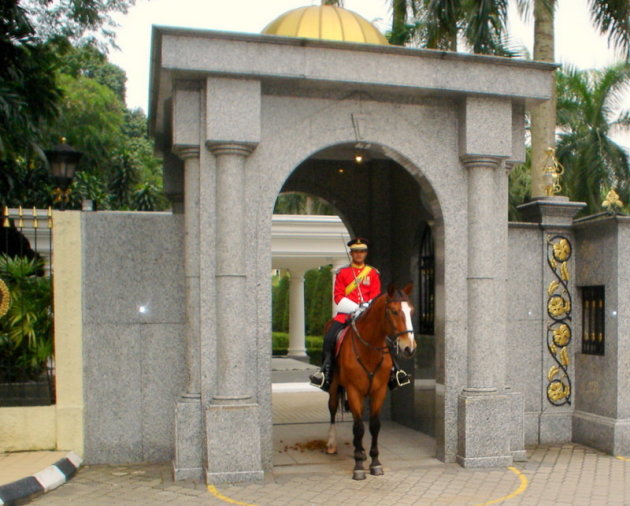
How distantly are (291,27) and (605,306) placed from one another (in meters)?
5.27

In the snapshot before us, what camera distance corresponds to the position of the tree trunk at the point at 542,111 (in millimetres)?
14047

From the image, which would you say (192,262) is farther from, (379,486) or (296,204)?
(296,204)

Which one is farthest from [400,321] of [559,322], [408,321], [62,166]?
[62,166]

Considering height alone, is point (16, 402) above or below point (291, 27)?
below

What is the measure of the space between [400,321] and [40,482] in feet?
12.4

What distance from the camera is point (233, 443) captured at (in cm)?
685

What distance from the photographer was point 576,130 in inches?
891

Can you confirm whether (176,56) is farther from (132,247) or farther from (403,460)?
(403,460)

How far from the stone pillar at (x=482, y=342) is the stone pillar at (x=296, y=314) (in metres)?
15.8

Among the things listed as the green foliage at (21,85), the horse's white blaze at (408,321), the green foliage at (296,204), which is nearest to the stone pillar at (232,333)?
the horse's white blaze at (408,321)

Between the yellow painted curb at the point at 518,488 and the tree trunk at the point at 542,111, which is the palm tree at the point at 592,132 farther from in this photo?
the yellow painted curb at the point at 518,488

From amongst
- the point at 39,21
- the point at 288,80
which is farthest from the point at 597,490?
the point at 39,21

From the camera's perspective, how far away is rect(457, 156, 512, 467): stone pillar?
24.6 feet

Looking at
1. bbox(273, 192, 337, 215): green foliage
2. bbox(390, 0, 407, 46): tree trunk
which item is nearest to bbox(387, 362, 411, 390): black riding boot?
bbox(390, 0, 407, 46): tree trunk
